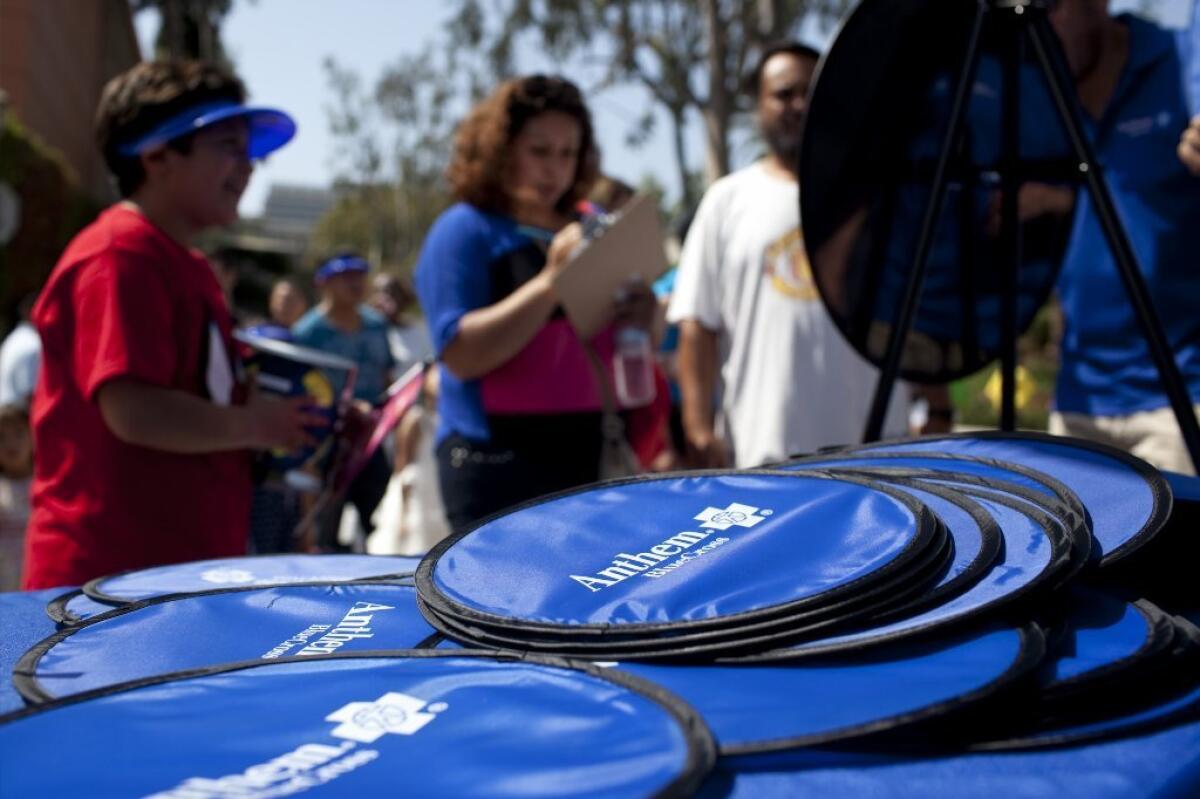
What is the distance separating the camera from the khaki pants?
262 centimetres

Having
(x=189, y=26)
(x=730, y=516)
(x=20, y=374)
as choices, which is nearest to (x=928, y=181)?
(x=730, y=516)

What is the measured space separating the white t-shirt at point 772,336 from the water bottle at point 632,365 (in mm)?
274

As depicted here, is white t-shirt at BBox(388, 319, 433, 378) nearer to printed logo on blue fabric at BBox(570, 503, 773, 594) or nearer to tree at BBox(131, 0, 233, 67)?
printed logo on blue fabric at BBox(570, 503, 773, 594)

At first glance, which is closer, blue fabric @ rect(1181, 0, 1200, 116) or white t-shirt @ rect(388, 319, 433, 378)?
blue fabric @ rect(1181, 0, 1200, 116)

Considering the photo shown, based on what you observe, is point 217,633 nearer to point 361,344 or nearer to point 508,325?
point 508,325

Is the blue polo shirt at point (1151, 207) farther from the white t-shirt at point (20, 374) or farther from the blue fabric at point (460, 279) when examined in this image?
the white t-shirt at point (20, 374)

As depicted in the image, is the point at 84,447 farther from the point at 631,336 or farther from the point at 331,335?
the point at 331,335

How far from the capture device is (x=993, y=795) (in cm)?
78

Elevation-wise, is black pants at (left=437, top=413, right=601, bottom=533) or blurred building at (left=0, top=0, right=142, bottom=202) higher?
blurred building at (left=0, top=0, right=142, bottom=202)

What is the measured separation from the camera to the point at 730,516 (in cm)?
124

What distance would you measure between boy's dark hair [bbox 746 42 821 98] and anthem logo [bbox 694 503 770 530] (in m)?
2.17

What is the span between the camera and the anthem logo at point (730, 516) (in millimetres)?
1217

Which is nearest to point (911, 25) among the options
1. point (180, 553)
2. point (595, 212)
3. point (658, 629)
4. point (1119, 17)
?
point (1119, 17)

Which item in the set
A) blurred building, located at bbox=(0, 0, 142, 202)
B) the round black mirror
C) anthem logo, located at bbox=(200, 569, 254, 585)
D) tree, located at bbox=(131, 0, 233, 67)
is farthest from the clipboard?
tree, located at bbox=(131, 0, 233, 67)
